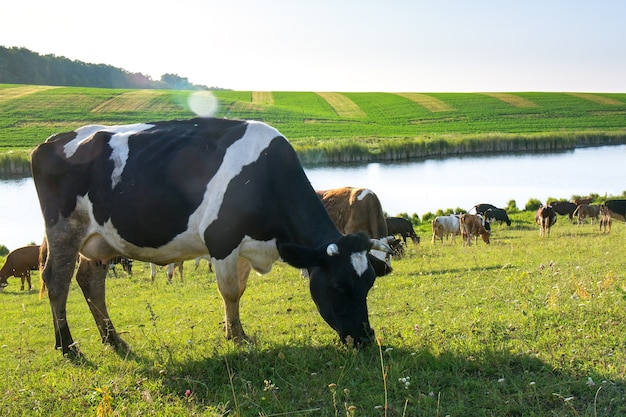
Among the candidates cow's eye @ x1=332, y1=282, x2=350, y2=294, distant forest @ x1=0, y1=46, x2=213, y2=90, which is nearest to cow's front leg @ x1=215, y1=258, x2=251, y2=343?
cow's eye @ x1=332, y1=282, x2=350, y2=294

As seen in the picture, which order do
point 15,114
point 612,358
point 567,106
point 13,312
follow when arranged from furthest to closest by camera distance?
1. point 567,106
2. point 15,114
3. point 13,312
4. point 612,358

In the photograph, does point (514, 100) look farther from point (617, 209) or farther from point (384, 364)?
point (384, 364)

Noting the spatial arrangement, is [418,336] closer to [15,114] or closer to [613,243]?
[613,243]

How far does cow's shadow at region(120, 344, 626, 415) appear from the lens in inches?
162

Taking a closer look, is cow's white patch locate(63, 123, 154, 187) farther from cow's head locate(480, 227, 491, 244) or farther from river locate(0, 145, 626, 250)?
river locate(0, 145, 626, 250)

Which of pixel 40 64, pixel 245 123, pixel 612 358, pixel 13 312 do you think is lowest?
pixel 13 312

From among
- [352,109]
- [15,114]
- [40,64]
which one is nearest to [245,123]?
[15,114]

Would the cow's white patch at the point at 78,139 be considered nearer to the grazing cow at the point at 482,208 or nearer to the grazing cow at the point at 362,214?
the grazing cow at the point at 362,214

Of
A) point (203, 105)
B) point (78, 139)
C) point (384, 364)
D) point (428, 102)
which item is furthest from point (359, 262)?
point (428, 102)

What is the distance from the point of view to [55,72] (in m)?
115

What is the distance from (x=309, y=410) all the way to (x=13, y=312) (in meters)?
10.1

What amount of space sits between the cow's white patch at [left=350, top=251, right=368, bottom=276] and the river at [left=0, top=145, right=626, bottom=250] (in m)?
26.3

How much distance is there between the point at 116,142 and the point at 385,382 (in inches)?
157

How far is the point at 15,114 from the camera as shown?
75312 mm
